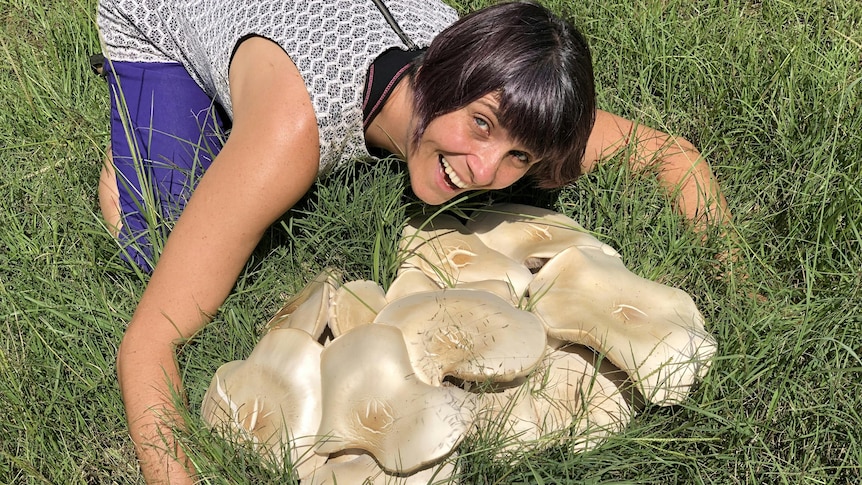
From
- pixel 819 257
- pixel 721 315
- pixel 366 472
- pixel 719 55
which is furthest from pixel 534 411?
pixel 719 55

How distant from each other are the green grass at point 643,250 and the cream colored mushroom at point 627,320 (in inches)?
4.0

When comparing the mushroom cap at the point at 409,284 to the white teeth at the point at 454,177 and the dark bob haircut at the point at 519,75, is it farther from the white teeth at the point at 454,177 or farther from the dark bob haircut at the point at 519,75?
the dark bob haircut at the point at 519,75

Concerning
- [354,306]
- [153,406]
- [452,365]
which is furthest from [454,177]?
[153,406]

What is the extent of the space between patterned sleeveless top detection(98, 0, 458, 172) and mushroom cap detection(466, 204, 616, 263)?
16.4 inches

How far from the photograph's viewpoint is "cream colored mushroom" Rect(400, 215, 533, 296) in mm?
1941

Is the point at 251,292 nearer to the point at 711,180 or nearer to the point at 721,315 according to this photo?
the point at 721,315

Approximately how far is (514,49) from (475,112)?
0.61ft

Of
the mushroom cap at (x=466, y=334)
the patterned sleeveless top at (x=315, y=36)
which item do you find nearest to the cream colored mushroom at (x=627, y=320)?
the mushroom cap at (x=466, y=334)

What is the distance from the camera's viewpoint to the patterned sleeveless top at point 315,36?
1929 millimetres

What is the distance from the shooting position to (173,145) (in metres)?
2.36

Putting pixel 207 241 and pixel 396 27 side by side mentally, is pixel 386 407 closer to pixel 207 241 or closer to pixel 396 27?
pixel 207 241

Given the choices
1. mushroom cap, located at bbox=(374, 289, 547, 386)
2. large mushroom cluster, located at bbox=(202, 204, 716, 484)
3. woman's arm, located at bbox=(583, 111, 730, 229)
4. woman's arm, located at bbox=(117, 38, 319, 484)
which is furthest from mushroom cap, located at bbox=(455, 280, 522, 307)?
woman's arm, located at bbox=(583, 111, 730, 229)

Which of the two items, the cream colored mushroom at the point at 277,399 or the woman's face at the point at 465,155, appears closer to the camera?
the cream colored mushroom at the point at 277,399

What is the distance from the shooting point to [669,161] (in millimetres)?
2434
